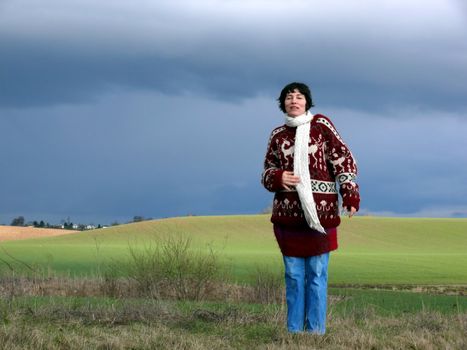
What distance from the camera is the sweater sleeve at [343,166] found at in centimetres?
829

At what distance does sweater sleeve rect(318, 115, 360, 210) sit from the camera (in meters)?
8.29

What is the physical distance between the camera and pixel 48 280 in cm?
1591

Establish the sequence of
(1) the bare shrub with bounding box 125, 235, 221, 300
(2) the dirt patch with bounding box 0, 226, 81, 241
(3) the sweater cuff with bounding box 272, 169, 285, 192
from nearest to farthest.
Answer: (3) the sweater cuff with bounding box 272, 169, 285, 192, (1) the bare shrub with bounding box 125, 235, 221, 300, (2) the dirt patch with bounding box 0, 226, 81, 241

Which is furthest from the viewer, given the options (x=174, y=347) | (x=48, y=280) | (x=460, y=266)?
(x=460, y=266)

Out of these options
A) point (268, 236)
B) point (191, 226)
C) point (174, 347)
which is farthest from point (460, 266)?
point (174, 347)

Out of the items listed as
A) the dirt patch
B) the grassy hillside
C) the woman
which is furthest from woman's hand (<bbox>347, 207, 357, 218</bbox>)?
the dirt patch

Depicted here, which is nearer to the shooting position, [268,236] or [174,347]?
[174,347]

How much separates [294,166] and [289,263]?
102 cm

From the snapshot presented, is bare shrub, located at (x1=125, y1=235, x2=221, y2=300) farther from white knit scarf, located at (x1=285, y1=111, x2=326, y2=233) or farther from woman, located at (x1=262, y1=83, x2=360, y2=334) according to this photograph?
white knit scarf, located at (x1=285, y1=111, x2=326, y2=233)

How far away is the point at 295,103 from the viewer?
28.1 ft

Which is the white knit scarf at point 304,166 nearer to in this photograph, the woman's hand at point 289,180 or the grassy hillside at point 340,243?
the woman's hand at point 289,180

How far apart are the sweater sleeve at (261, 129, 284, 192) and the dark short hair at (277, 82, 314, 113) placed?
0.33 m

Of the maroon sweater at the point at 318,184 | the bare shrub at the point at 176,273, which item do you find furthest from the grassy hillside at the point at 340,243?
the maroon sweater at the point at 318,184

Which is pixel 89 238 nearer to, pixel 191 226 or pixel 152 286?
pixel 191 226
